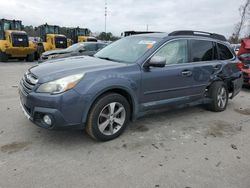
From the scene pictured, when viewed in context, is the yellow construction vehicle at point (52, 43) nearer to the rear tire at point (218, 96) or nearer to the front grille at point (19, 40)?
the front grille at point (19, 40)

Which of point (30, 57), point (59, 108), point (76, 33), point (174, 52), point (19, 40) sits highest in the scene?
point (76, 33)

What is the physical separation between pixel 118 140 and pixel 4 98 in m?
3.66

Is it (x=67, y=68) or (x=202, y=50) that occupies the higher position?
(x=202, y=50)

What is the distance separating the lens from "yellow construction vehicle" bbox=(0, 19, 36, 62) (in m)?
15.8

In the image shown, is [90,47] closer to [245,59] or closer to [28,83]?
[245,59]

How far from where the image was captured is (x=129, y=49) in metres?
4.55

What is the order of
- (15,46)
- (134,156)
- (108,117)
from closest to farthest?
1. (134,156)
2. (108,117)
3. (15,46)

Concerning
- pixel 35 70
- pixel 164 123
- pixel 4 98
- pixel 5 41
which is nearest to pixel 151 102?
pixel 164 123

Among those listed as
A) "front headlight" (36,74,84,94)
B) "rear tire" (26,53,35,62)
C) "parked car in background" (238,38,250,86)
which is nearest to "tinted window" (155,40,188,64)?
"front headlight" (36,74,84,94)

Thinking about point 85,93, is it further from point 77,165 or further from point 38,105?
point 77,165

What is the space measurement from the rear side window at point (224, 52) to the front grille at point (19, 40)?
14089mm

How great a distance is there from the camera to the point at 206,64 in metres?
5.07

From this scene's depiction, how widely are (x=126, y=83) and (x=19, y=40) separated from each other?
14.7 meters

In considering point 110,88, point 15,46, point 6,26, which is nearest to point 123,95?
point 110,88
